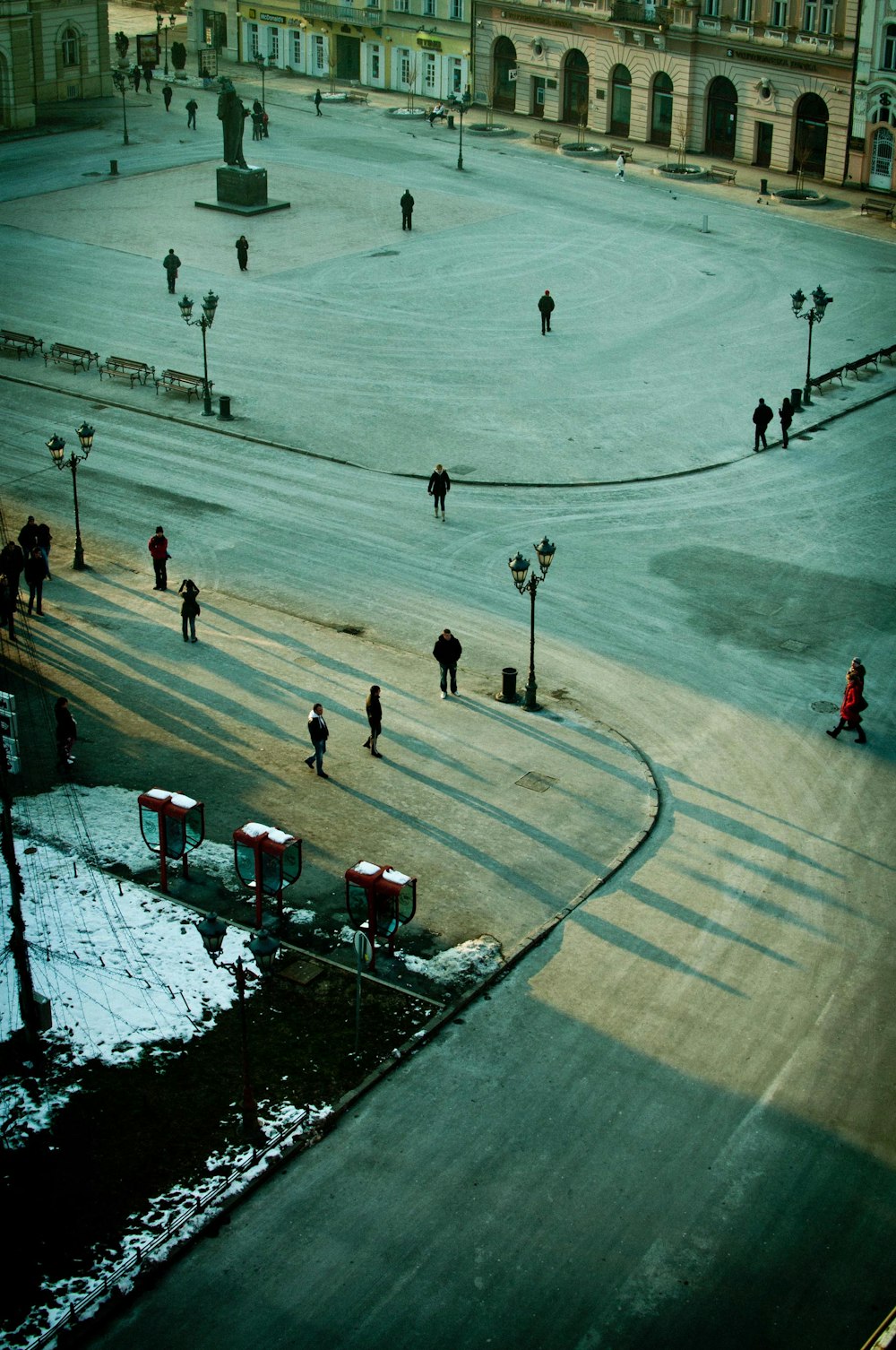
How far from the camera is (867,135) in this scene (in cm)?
6638

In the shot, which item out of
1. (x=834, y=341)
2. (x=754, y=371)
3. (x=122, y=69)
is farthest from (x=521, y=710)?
A: (x=122, y=69)

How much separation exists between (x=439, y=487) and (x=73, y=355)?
15.7 m

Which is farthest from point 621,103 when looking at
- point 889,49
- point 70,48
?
point 70,48

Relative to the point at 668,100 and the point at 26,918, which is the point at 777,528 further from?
the point at 668,100

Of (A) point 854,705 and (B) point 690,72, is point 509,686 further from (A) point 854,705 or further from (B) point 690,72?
(B) point 690,72

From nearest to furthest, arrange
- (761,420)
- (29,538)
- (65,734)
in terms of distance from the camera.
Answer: (65,734) < (29,538) < (761,420)

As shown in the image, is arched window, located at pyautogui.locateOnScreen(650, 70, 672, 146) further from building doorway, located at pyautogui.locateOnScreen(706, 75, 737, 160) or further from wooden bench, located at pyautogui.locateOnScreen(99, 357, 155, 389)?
wooden bench, located at pyautogui.locateOnScreen(99, 357, 155, 389)

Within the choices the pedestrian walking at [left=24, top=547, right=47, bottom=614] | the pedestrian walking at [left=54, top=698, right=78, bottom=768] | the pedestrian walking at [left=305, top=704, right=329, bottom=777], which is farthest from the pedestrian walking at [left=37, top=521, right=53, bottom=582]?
the pedestrian walking at [left=305, top=704, right=329, bottom=777]

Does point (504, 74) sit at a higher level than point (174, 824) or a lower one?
higher

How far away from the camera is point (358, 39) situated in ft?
288

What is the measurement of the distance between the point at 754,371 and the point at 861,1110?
102 ft

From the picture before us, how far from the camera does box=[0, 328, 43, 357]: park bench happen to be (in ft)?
161

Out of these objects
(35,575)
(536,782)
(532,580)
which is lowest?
(536,782)

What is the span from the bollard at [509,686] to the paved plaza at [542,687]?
1.85 feet
